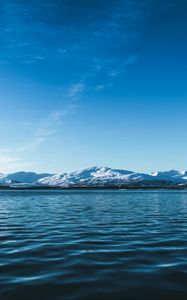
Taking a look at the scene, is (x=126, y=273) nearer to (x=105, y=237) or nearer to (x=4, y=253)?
(x=4, y=253)

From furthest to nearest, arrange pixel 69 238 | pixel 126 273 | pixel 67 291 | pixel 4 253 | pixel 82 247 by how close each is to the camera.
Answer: pixel 69 238 → pixel 82 247 → pixel 4 253 → pixel 126 273 → pixel 67 291

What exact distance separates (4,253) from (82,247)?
478 centimetres

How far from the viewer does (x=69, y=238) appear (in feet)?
81.1

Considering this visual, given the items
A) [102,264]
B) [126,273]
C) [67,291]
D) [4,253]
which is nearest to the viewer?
[67,291]

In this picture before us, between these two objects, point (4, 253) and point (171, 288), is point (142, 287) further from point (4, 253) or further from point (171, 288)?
point (4, 253)

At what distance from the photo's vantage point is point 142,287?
41.8ft

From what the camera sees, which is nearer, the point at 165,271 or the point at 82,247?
the point at 165,271

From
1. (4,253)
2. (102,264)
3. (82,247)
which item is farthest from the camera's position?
(82,247)

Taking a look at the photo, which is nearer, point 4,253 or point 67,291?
point 67,291

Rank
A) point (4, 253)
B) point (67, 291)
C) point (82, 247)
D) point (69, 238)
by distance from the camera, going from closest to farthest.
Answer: point (67, 291)
point (4, 253)
point (82, 247)
point (69, 238)

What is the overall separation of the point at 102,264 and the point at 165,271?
3188mm

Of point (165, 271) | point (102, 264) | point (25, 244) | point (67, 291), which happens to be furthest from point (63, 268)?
point (25, 244)

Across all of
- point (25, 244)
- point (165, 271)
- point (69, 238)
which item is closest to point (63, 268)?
point (165, 271)

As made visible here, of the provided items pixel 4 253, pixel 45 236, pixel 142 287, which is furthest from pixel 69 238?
pixel 142 287
